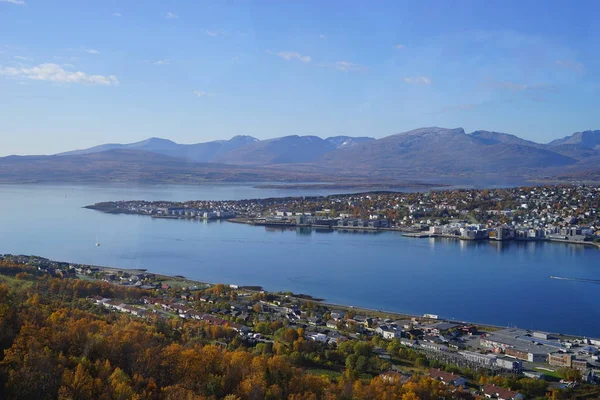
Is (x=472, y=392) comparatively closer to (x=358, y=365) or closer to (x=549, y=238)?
(x=358, y=365)

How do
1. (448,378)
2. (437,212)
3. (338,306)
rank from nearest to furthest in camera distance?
(448,378) → (338,306) → (437,212)

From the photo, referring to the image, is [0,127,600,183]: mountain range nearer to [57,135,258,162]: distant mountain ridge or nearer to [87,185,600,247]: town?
[57,135,258,162]: distant mountain ridge

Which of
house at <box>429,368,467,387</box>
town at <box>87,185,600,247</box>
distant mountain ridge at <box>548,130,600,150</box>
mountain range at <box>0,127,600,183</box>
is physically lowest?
house at <box>429,368,467,387</box>

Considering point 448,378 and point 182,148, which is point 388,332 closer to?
point 448,378

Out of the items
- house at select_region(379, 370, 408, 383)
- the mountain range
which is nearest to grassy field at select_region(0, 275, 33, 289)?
house at select_region(379, 370, 408, 383)

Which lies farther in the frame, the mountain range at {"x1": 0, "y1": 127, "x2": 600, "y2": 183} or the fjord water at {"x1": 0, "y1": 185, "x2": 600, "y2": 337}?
the mountain range at {"x1": 0, "y1": 127, "x2": 600, "y2": 183}

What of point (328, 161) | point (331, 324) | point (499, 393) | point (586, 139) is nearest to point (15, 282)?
point (331, 324)

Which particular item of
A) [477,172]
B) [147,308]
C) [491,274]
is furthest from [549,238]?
[477,172]
